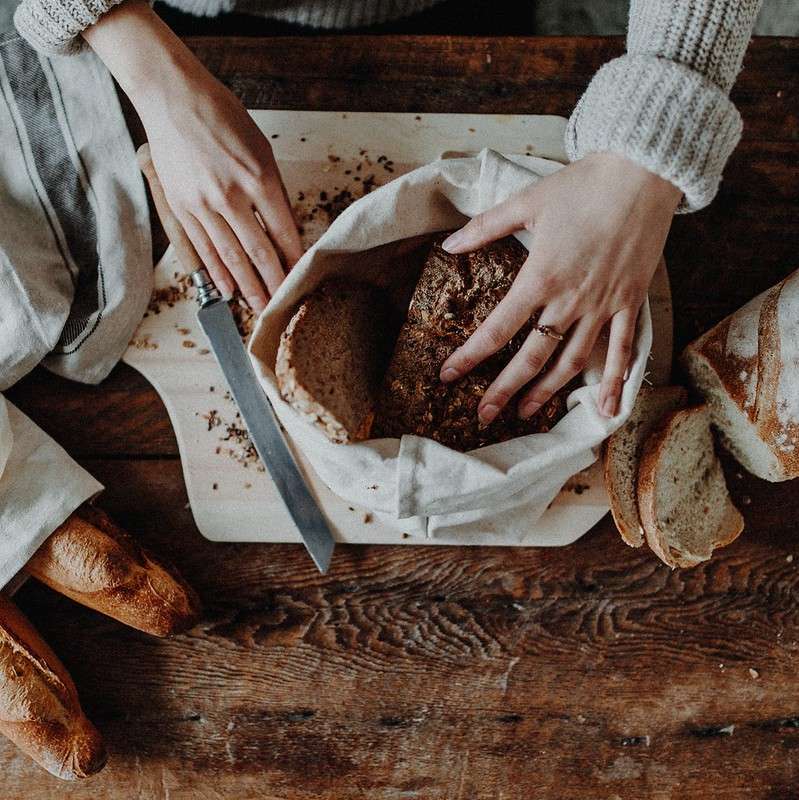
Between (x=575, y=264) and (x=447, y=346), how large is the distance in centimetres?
19

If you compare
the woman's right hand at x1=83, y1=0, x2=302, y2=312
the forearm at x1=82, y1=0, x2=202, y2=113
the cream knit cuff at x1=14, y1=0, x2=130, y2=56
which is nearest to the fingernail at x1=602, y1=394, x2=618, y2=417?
the woman's right hand at x1=83, y1=0, x2=302, y2=312

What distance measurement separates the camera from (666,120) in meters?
0.87

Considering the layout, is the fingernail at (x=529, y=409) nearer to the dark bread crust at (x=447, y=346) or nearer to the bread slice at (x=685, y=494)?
the dark bread crust at (x=447, y=346)

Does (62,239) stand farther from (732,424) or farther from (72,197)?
(732,424)

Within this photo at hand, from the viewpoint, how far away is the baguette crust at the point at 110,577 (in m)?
1.13

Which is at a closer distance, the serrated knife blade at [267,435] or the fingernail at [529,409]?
the fingernail at [529,409]

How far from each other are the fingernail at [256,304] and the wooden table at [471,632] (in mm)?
284

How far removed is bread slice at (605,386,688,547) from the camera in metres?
1.17

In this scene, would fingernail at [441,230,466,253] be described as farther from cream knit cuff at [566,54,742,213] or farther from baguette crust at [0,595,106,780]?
baguette crust at [0,595,106,780]

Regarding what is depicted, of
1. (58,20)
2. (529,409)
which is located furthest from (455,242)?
(58,20)

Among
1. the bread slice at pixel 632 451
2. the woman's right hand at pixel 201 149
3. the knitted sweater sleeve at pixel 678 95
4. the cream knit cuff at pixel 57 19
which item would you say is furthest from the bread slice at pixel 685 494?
the cream knit cuff at pixel 57 19

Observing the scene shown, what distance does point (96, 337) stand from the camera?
3.88 ft

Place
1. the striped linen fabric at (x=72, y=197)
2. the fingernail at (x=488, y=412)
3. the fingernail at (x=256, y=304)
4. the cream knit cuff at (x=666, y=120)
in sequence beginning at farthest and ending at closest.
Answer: the striped linen fabric at (x=72, y=197) < the fingernail at (x=256, y=304) < the fingernail at (x=488, y=412) < the cream knit cuff at (x=666, y=120)

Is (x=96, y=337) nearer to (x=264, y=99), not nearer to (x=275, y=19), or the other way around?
(x=264, y=99)
